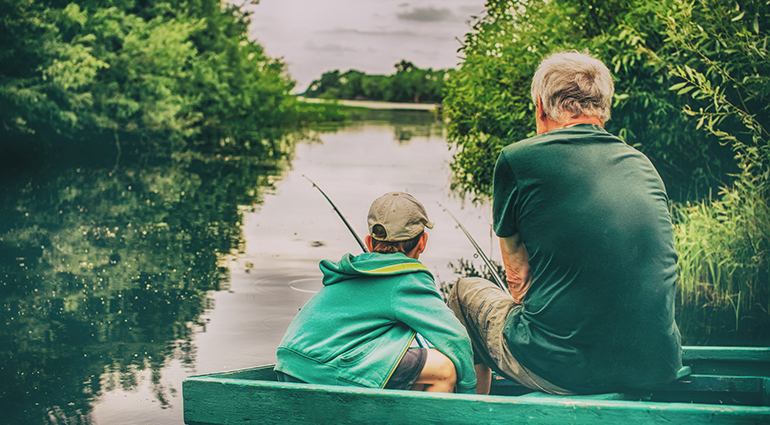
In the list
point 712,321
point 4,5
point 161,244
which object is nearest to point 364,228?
point 161,244

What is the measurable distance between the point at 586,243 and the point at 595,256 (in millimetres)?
58

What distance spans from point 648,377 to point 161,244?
294 inches

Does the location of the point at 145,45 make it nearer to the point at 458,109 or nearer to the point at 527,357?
the point at 458,109

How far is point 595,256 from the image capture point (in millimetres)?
2861

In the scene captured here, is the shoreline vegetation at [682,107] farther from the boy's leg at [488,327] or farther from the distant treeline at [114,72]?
the boy's leg at [488,327]

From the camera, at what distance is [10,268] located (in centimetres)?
796

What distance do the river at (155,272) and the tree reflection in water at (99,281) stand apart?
17mm

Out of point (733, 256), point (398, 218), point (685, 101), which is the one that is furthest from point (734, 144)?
point (398, 218)

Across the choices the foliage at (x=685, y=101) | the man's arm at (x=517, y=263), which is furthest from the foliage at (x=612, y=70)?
the man's arm at (x=517, y=263)

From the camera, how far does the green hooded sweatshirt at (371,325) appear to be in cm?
311

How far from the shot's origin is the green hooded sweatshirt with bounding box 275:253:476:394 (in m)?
3.11

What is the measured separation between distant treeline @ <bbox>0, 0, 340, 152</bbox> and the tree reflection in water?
3.97m

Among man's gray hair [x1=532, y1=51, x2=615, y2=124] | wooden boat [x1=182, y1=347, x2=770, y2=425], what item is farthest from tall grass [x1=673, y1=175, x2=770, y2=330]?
man's gray hair [x1=532, y1=51, x2=615, y2=124]

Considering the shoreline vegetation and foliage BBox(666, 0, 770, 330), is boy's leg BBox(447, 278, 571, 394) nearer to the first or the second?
the shoreline vegetation
